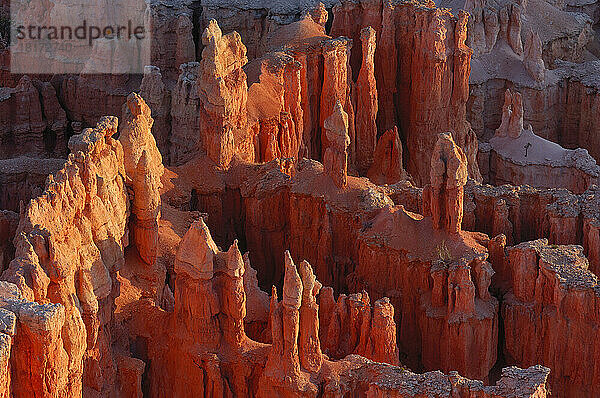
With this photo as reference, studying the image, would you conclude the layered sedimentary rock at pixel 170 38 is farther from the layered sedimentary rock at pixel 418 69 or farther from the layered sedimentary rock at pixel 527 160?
the layered sedimentary rock at pixel 527 160

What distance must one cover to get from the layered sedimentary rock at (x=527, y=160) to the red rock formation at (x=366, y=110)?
643cm

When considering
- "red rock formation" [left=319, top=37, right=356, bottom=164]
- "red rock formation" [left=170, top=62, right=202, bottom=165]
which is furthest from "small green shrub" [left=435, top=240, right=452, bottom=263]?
"red rock formation" [left=319, top=37, right=356, bottom=164]

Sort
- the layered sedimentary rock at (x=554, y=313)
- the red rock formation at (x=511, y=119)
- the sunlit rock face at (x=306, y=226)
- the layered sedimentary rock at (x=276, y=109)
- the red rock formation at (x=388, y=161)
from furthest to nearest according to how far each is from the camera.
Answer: the red rock formation at (x=511, y=119) → the red rock formation at (x=388, y=161) → the layered sedimentary rock at (x=276, y=109) → the layered sedimentary rock at (x=554, y=313) → the sunlit rock face at (x=306, y=226)

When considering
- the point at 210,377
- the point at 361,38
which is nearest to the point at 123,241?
the point at 210,377

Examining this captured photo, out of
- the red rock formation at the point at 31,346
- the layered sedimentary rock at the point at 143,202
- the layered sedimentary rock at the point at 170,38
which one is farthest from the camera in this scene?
the layered sedimentary rock at the point at 170,38

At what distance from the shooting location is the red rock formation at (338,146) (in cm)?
3962

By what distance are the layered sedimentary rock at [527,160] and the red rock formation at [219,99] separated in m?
14.8

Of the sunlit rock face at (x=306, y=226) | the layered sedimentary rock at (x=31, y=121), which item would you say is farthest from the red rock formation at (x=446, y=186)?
the layered sedimentary rock at (x=31, y=121)

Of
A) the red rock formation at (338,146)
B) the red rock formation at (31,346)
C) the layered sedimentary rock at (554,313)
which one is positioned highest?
the red rock formation at (338,146)

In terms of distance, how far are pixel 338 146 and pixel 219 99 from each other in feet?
15.1

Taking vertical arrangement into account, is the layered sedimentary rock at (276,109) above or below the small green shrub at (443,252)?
above

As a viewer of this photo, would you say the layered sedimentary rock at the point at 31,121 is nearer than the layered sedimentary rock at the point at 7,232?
No

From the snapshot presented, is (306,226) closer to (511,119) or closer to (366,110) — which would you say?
(366,110)

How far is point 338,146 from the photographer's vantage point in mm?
39594
